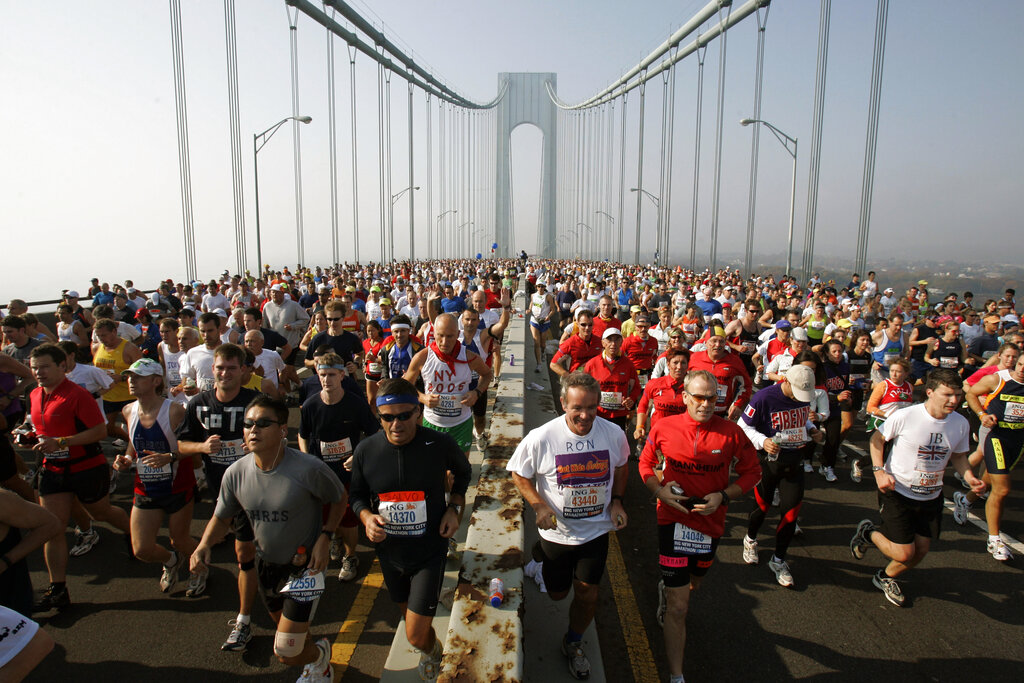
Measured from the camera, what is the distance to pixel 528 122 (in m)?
115

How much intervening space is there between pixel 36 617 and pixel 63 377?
1.69m

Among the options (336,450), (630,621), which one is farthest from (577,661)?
(336,450)

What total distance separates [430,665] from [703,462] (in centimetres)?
200

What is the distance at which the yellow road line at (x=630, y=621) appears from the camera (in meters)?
3.44

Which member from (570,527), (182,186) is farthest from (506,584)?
(182,186)

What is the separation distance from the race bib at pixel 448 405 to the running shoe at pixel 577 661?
7.87 feet

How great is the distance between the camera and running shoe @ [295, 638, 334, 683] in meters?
3.07

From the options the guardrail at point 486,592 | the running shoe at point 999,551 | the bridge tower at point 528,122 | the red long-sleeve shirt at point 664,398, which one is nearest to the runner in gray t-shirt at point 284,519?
the guardrail at point 486,592

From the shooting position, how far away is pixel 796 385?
178 inches

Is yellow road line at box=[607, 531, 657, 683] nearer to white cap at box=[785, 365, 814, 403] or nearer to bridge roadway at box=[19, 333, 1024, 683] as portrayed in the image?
bridge roadway at box=[19, 333, 1024, 683]

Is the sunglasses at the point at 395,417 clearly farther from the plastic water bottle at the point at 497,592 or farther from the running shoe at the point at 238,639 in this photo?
the running shoe at the point at 238,639

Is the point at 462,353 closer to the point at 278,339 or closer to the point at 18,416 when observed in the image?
the point at 278,339

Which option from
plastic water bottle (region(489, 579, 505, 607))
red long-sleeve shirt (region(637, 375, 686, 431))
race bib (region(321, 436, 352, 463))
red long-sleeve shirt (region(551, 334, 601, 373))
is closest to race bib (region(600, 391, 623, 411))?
red long-sleeve shirt (region(637, 375, 686, 431))

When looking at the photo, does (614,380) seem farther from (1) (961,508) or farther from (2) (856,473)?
(1) (961,508)
